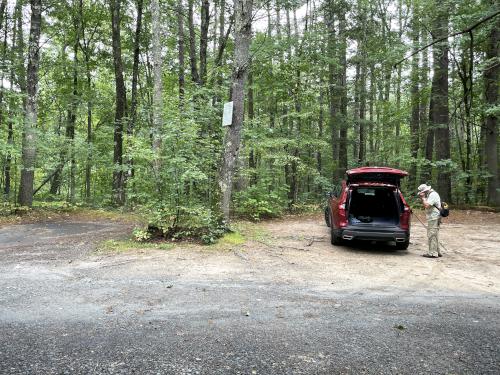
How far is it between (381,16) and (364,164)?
8687 mm

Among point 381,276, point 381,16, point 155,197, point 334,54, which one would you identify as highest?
point 381,16

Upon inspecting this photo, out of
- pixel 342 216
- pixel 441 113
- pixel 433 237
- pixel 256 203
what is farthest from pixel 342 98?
pixel 433 237

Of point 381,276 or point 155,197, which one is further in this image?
point 155,197

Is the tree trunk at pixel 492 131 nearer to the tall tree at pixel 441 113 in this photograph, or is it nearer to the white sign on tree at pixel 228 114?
the tall tree at pixel 441 113

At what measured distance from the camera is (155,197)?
827 cm

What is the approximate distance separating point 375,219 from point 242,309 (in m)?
6.12

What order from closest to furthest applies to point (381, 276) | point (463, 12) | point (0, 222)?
point (381, 276)
point (0, 222)
point (463, 12)

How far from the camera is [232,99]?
8.89 m

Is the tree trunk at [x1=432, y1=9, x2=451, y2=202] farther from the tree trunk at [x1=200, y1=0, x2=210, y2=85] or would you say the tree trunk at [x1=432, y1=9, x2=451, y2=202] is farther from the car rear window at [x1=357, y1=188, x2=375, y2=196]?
the tree trunk at [x1=200, y1=0, x2=210, y2=85]

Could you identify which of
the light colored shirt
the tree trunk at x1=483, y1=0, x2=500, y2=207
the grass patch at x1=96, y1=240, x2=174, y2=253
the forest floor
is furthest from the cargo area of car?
the tree trunk at x1=483, y1=0, x2=500, y2=207

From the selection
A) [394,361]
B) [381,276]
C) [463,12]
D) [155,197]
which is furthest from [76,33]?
[394,361]

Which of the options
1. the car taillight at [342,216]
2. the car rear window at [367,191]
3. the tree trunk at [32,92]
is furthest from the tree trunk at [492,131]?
the tree trunk at [32,92]

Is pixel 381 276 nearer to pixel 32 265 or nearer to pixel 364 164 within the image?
pixel 32 265

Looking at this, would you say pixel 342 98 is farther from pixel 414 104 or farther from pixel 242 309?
pixel 242 309
